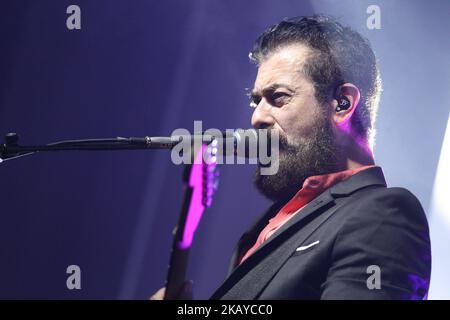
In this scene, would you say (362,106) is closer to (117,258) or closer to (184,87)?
(184,87)

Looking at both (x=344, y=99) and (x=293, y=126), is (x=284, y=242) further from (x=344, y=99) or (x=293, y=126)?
(x=344, y=99)

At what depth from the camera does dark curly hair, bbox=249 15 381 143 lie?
7.41 feet

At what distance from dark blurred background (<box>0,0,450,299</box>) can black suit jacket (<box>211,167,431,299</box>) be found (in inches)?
72.6

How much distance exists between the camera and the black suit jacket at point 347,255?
1483mm

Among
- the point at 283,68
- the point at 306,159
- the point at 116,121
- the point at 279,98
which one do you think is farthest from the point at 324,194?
the point at 116,121

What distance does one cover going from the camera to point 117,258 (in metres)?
3.70

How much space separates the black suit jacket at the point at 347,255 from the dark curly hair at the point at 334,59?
60 cm

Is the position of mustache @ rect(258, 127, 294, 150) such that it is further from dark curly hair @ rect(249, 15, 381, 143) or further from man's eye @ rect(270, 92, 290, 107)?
dark curly hair @ rect(249, 15, 381, 143)

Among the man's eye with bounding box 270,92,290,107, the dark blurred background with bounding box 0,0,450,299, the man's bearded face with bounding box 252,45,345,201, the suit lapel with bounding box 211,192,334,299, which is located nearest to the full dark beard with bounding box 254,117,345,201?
the man's bearded face with bounding box 252,45,345,201

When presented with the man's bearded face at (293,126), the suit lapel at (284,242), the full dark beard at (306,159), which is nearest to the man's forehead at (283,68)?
the man's bearded face at (293,126)

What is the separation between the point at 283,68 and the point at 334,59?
248mm

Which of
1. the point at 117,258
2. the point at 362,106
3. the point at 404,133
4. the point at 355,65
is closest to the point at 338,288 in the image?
the point at 362,106

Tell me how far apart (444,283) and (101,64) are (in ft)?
8.54

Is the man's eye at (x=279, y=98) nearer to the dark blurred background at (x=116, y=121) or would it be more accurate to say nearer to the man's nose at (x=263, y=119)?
the man's nose at (x=263, y=119)
